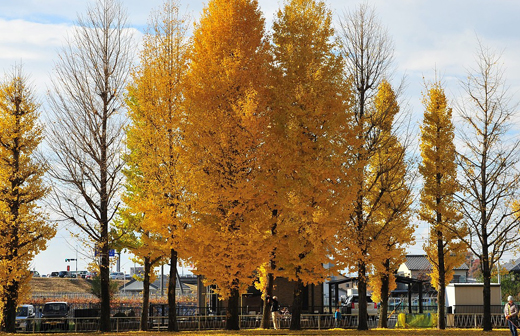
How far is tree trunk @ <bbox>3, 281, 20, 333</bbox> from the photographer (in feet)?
89.6

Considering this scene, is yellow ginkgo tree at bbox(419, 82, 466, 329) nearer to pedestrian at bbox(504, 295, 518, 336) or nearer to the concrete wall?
the concrete wall

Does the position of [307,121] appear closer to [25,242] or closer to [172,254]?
[172,254]

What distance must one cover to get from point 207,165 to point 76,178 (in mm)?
6602

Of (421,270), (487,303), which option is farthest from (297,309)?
(421,270)

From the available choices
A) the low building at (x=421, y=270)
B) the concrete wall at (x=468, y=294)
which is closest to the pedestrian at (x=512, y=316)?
the concrete wall at (x=468, y=294)

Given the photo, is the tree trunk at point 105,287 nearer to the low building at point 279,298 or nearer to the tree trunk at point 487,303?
the low building at point 279,298

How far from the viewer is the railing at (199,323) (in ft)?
101

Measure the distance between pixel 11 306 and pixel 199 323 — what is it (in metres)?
8.96

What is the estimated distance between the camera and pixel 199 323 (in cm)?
3000

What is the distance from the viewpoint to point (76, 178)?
24.2 m

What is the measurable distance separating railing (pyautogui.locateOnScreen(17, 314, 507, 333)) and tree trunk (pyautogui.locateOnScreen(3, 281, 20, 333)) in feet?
6.25

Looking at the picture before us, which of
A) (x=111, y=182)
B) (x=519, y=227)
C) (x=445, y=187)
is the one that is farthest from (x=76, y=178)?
(x=519, y=227)

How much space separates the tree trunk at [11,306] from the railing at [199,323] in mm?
1904

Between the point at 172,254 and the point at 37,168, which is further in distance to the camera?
the point at 37,168
